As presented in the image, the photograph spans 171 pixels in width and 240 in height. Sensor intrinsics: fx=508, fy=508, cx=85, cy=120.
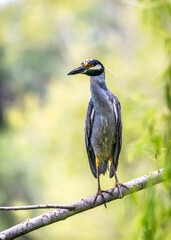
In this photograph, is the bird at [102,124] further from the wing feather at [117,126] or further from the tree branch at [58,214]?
the tree branch at [58,214]

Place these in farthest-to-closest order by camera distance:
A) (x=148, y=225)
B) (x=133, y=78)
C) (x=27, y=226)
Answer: (x=133, y=78)
(x=27, y=226)
(x=148, y=225)

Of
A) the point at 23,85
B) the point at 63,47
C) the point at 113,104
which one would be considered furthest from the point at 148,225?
the point at 63,47

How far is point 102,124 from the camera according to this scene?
311 centimetres

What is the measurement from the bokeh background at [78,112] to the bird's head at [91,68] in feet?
0.85

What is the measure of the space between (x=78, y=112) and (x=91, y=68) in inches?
274

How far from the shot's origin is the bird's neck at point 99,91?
2.94 m

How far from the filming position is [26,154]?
1273 centimetres

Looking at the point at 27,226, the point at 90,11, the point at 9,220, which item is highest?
the point at 27,226

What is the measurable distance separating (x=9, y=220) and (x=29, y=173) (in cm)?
186

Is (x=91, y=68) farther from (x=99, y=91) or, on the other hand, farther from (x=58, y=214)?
(x=58, y=214)

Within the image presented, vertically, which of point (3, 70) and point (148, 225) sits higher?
point (148, 225)

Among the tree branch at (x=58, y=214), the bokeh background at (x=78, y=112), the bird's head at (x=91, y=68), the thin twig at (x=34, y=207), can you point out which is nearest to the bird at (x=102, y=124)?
the bird's head at (x=91, y=68)

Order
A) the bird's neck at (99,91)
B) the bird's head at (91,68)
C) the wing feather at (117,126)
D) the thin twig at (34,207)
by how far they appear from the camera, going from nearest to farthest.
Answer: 1. the thin twig at (34,207)
2. the bird's head at (91,68)
3. the bird's neck at (99,91)
4. the wing feather at (117,126)

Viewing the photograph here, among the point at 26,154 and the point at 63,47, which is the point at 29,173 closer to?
the point at 26,154
